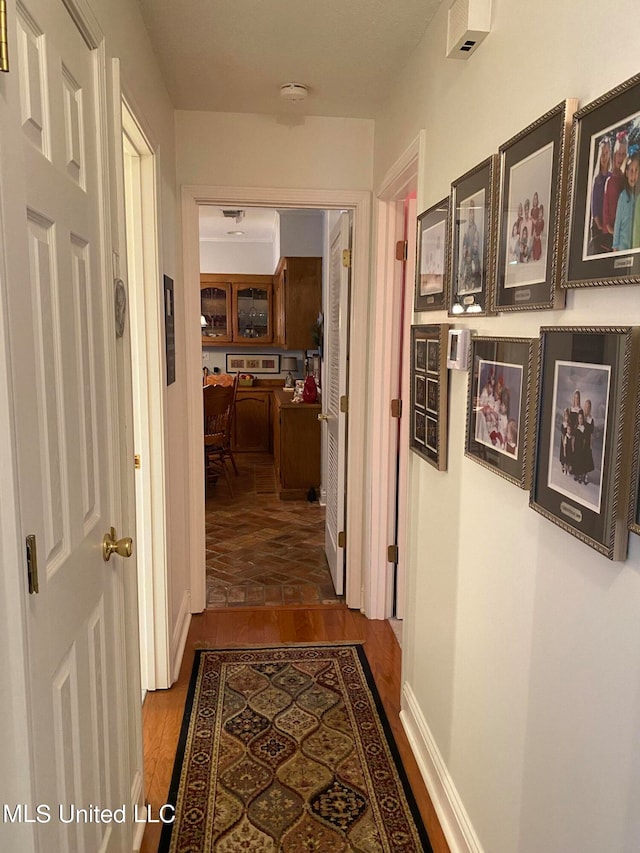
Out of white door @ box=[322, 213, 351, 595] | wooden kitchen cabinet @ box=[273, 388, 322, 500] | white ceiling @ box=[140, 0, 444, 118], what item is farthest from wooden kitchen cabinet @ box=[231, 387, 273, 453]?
white ceiling @ box=[140, 0, 444, 118]

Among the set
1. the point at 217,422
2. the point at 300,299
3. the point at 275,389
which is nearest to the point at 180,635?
the point at 217,422

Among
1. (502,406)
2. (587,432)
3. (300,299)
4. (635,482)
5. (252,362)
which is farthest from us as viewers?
(252,362)

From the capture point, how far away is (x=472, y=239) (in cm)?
163

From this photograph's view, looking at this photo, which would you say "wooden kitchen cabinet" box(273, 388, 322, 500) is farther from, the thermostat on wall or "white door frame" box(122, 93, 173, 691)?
the thermostat on wall

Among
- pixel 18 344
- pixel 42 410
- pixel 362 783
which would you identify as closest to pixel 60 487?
pixel 42 410

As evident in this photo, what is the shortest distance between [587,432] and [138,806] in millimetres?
1686

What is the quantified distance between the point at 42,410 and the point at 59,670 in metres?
0.49

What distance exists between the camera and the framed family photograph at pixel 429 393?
1876 mm

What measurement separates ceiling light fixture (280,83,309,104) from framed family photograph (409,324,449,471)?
3.82ft

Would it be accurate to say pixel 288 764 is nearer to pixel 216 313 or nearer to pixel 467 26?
pixel 467 26

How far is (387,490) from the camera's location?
307 cm

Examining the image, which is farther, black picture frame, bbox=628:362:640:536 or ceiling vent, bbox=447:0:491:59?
ceiling vent, bbox=447:0:491:59

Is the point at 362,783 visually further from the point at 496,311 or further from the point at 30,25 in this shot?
the point at 30,25

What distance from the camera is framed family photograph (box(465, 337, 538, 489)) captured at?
1.28 meters
